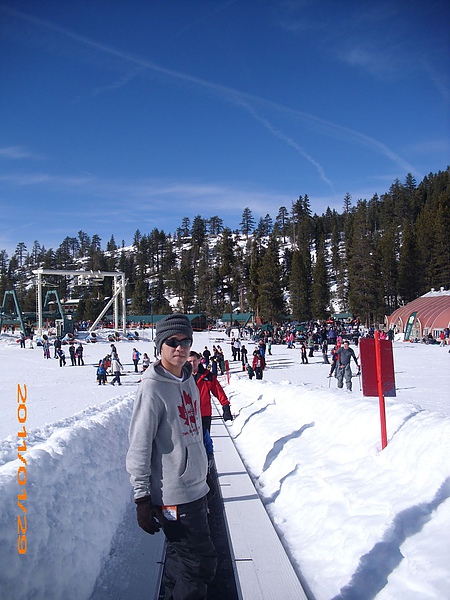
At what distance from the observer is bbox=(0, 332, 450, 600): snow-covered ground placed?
10.3 ft

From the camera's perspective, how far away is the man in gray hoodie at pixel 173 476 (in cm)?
256

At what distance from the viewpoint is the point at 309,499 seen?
5.04m

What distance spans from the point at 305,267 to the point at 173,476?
74496mm

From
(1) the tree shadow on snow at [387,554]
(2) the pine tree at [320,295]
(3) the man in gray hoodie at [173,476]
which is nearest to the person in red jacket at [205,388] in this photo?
(1) the tree shadow on snow at [387,554]

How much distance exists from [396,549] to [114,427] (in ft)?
14.1

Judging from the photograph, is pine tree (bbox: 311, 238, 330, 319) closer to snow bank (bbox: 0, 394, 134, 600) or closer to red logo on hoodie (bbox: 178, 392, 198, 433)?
snow bank (bbox: 0, 394, 134, 600)

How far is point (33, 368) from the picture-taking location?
83.4ft

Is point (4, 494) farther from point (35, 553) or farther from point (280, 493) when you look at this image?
point (280, 493)

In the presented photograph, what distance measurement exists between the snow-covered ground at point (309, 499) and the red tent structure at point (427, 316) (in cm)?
3148

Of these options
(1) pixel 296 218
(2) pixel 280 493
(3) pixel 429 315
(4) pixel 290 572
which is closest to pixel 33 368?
(2) pixel 280 493

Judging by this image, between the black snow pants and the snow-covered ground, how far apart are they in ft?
3.14

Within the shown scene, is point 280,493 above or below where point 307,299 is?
below

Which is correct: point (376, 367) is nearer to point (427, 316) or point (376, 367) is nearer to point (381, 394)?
point (381, 394)

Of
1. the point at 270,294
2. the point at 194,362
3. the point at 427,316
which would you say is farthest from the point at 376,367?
the point at 270,294
